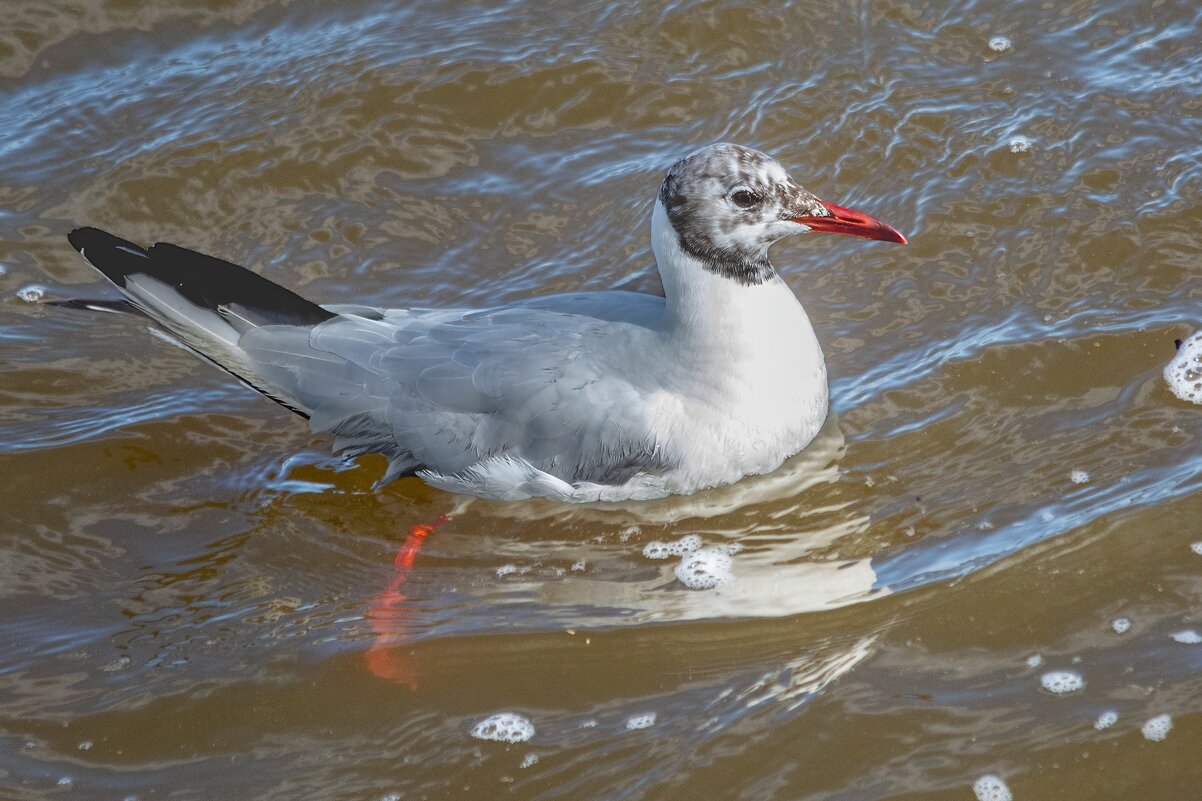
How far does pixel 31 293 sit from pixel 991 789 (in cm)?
474

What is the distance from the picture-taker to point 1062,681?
384cm

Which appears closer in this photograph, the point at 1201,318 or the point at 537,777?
the point at 537,777

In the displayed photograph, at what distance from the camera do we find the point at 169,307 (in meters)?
5.02

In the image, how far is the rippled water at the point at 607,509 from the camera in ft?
12.9

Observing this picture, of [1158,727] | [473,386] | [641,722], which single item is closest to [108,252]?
[473,386]

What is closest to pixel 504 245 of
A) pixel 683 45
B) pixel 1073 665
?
pixel 683 45

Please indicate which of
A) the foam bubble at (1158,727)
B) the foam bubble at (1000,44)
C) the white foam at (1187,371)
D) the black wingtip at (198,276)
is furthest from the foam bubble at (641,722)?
the foam bubble at (1000,44)

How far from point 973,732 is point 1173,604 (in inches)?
31.8

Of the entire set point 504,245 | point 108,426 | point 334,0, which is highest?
point 334,0

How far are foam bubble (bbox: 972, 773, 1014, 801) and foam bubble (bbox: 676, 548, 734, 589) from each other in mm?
1152

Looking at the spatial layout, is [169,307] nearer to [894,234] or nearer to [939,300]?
[894,234]

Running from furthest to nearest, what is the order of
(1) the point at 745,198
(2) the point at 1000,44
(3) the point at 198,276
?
(2) the point at 1000,44 < (3) the point at 198,276 < (1) the point at 745,198

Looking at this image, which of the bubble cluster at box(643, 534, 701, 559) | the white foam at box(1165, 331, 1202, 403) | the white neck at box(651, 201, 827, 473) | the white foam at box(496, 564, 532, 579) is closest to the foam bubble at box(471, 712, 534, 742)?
the white foam at box(496, 564, 532, 579)

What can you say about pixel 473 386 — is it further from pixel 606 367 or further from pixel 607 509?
pixel 607 509
